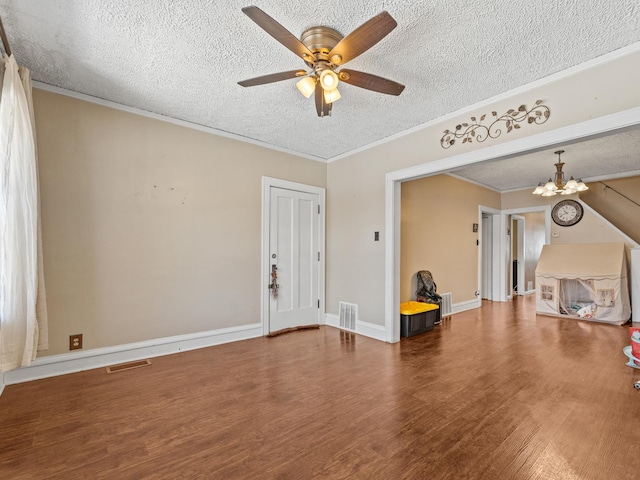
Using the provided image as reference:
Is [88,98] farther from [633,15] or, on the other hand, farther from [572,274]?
[572,274]

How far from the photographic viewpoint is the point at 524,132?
2.78 metres

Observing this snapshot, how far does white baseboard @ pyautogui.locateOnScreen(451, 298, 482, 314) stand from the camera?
19.0 feet

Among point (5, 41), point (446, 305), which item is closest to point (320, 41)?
point (5, 41)

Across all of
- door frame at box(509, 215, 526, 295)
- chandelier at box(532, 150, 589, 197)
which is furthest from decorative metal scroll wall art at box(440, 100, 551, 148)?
door frame at box(509, 215, 526, 295)

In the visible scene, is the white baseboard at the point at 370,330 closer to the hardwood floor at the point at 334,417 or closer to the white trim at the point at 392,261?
the white trim at the point at 392,261

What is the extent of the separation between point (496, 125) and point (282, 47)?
7.06ft

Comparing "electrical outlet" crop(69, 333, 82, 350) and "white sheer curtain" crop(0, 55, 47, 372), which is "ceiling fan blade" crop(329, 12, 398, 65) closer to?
"white sheer curtain" crop(0, 55, 47, 372)

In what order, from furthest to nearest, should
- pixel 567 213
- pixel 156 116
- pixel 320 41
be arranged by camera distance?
pixel 567 213 < pixel 156 116 < pixel 320 41

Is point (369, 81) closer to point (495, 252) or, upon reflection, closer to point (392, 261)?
point (392, 261)

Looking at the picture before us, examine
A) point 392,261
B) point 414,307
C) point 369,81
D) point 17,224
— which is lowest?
point 414,307

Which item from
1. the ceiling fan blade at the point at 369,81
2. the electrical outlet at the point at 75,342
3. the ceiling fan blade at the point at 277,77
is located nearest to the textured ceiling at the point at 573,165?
the ceiling fan blade at the point at 369,81

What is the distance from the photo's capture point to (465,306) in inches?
237

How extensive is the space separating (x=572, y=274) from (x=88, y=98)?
752 cm

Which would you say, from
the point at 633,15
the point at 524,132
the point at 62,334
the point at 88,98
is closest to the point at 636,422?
the point at 524,132
